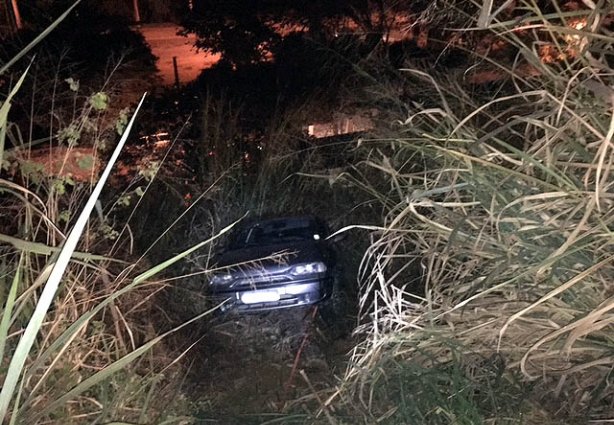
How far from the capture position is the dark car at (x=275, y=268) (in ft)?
23.2

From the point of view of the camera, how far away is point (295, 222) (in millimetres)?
8250

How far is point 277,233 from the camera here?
319 inches

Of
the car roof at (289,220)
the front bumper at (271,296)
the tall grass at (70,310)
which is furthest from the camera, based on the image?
the car roof at (289,220)

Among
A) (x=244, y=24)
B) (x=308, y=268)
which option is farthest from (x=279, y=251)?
(x=244, y=24)

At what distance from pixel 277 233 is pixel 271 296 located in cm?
111

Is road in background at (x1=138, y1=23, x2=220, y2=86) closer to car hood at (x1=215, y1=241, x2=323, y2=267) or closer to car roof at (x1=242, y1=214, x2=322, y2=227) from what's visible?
car roof at (x1=242, y1=214, x2=322, y2=227)

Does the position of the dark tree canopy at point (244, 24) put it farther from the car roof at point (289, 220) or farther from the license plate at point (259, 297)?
the license plate at point (259, 297)

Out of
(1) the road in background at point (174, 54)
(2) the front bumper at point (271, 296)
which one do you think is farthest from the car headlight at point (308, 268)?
(1) the road in background at point (174, 54)

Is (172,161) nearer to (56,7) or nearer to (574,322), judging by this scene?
(56,7)

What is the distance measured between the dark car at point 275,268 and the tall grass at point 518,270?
3.90 metres

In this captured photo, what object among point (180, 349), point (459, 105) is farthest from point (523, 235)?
point (180, 349)

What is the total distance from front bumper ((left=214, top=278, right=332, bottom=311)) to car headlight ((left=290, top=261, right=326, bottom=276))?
0.37ft

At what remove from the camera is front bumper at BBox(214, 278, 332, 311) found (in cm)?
720

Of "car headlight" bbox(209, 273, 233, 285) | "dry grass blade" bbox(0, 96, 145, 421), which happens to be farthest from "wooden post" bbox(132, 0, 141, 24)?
"dry grass blade" bbox(0, 96, 145, 421)
